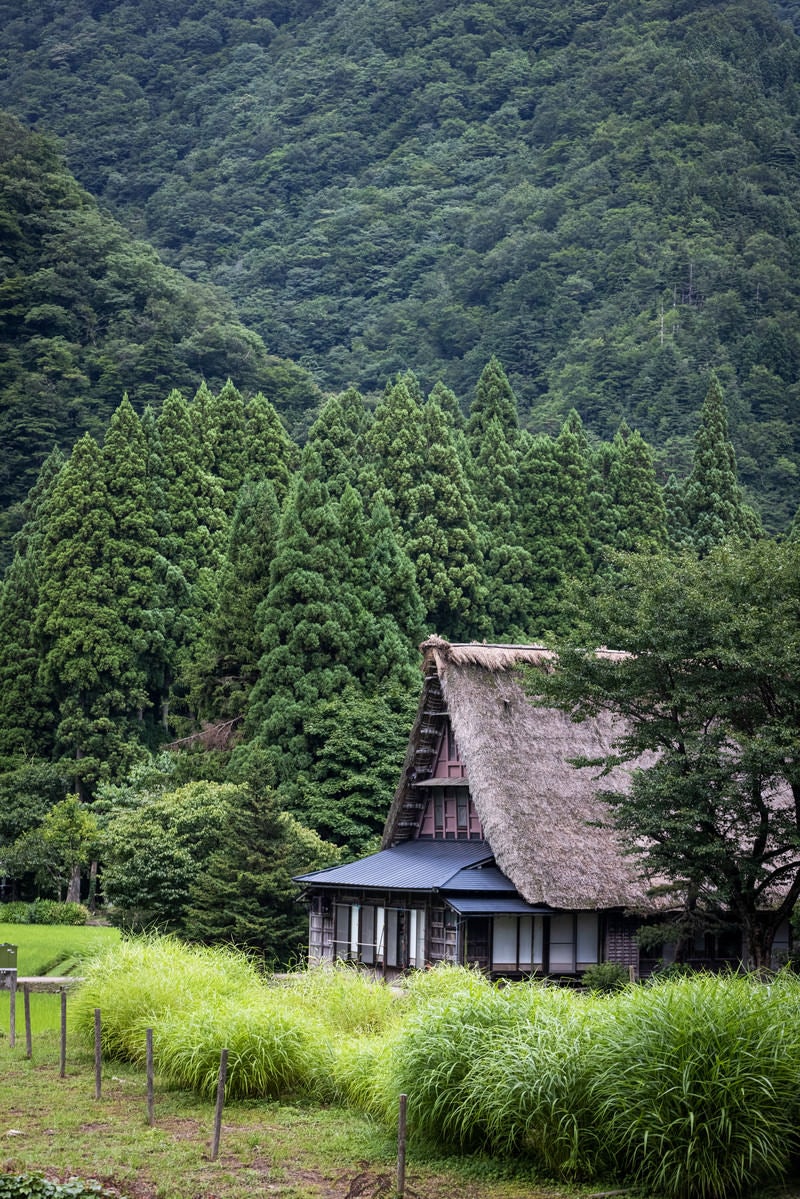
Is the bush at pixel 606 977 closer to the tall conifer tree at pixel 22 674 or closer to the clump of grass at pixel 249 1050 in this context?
the clump of grass at pixel 249 1050

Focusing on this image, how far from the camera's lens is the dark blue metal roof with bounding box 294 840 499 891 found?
25.3 metres

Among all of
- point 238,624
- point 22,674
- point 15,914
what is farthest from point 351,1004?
point 22,674

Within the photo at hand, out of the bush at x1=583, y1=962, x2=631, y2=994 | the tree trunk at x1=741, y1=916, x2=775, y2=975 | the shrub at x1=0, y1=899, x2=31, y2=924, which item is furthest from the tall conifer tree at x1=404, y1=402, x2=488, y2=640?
the tree trunk at x1=741, y1=916, x2=775, y2=975

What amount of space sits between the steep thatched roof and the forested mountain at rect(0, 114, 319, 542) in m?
35.2

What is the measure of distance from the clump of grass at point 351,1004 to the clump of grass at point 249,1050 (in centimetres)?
136

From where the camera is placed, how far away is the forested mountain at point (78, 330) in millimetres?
63594

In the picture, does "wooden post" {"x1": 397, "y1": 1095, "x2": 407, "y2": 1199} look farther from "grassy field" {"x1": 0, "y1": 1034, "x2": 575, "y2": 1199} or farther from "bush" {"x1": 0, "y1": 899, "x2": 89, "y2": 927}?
"bush" {"x1": 0, "y1": 899, "x2": 89, "y2": 927}

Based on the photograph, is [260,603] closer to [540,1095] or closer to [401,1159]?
[540,1095]

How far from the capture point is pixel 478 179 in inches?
4235

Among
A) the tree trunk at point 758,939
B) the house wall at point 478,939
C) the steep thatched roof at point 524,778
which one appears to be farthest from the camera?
the house wall at point 478,939

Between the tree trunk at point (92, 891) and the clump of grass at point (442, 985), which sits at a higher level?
the clump of grass at point (442, 985)

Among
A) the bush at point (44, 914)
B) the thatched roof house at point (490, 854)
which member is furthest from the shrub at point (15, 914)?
the thatched roof house at point (490, 854)

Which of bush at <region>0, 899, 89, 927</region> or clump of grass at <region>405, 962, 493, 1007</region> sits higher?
clump of grass at <region>405, 962, 493, 1007</region>

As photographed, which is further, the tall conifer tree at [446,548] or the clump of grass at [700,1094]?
the tall conifer tree at [446,548]
